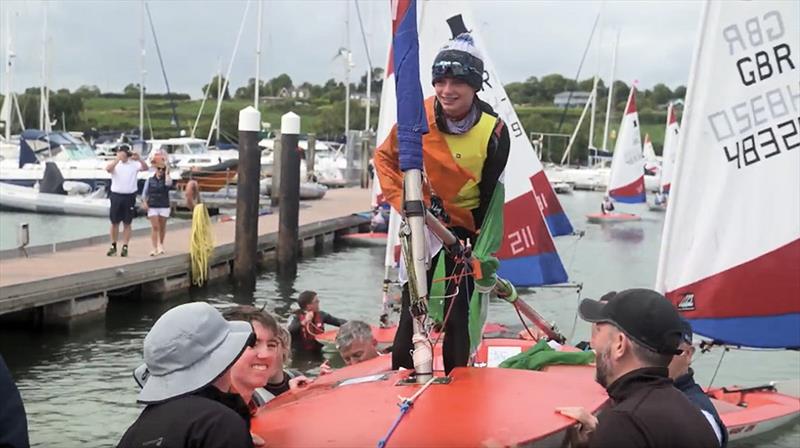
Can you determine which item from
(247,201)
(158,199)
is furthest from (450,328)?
(247,201)

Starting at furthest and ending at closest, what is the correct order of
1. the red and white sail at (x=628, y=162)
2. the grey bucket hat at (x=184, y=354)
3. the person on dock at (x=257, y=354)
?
the red and white sail at (x=628, y=162)
the person on dock at (x=257, y=354)
the grey bucket hat at (x=184, y=354)

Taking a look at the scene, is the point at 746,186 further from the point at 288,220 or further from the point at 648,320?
the point at 288,220

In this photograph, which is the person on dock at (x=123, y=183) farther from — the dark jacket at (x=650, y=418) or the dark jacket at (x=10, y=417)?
the dark jacket at (x=650, y=418)

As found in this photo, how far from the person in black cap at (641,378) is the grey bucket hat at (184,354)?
1.13 m

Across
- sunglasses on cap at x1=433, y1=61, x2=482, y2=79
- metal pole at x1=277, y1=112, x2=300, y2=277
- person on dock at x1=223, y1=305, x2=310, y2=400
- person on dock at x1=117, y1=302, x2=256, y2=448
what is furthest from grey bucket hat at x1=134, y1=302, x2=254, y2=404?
metal pole at x1=277, y1=112, x2=300, y2=277

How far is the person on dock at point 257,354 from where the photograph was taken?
3.76 metres

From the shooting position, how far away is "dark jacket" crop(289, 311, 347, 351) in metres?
12.9

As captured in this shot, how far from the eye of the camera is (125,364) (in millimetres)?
12625

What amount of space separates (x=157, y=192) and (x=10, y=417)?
14448 mm

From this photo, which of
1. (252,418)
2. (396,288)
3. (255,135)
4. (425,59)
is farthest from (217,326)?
(255,135)

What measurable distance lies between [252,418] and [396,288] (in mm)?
10214

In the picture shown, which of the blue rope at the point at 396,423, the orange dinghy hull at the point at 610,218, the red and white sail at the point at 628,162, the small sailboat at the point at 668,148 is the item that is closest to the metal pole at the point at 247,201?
the blue rope at the point at 396,423

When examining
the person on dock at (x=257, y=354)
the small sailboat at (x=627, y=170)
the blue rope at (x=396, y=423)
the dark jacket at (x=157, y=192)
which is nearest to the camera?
the blue rope at (x=396, y=423)

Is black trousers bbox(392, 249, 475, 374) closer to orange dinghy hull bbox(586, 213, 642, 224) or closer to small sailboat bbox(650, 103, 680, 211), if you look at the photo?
orange dinghy hull bbox(586, 213, 642, 224)
